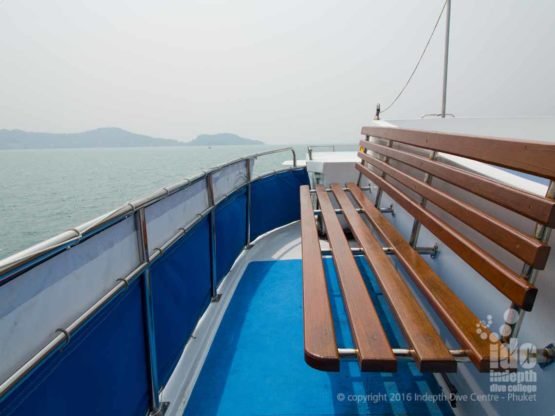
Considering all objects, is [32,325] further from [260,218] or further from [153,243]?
[260,218]

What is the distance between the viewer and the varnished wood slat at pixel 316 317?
117 cm

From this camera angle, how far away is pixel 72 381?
3.31 ft

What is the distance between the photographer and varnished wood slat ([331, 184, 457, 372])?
3.66ft

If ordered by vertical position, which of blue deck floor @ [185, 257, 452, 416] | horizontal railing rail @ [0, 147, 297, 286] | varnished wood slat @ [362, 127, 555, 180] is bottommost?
blue deck floor @ [185, 257, 452, 416]

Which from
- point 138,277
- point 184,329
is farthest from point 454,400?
point 138,277

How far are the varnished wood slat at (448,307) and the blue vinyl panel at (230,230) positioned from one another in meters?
1.40

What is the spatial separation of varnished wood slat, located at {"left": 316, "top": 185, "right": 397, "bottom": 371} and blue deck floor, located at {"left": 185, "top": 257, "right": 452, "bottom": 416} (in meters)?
0.63

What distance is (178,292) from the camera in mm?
1930

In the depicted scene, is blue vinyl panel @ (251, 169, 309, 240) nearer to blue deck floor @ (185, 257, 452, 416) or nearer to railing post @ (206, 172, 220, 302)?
railing post @ (206, 172, 220, 302)

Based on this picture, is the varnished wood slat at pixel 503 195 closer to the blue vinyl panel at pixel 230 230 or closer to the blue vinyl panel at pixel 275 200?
the blue vinyl panel at pixel 230 230

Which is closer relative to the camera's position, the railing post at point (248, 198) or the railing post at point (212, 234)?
the railing post at point (212, 234)

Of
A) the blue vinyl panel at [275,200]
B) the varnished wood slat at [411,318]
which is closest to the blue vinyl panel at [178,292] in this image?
the varnished wood slat at [411,318]

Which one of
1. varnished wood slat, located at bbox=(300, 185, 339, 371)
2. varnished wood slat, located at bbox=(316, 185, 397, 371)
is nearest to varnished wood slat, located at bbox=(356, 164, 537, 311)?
varnished wood slat, located at bbox=(316, 185, 397, 371)

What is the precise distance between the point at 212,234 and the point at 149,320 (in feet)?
3.61
